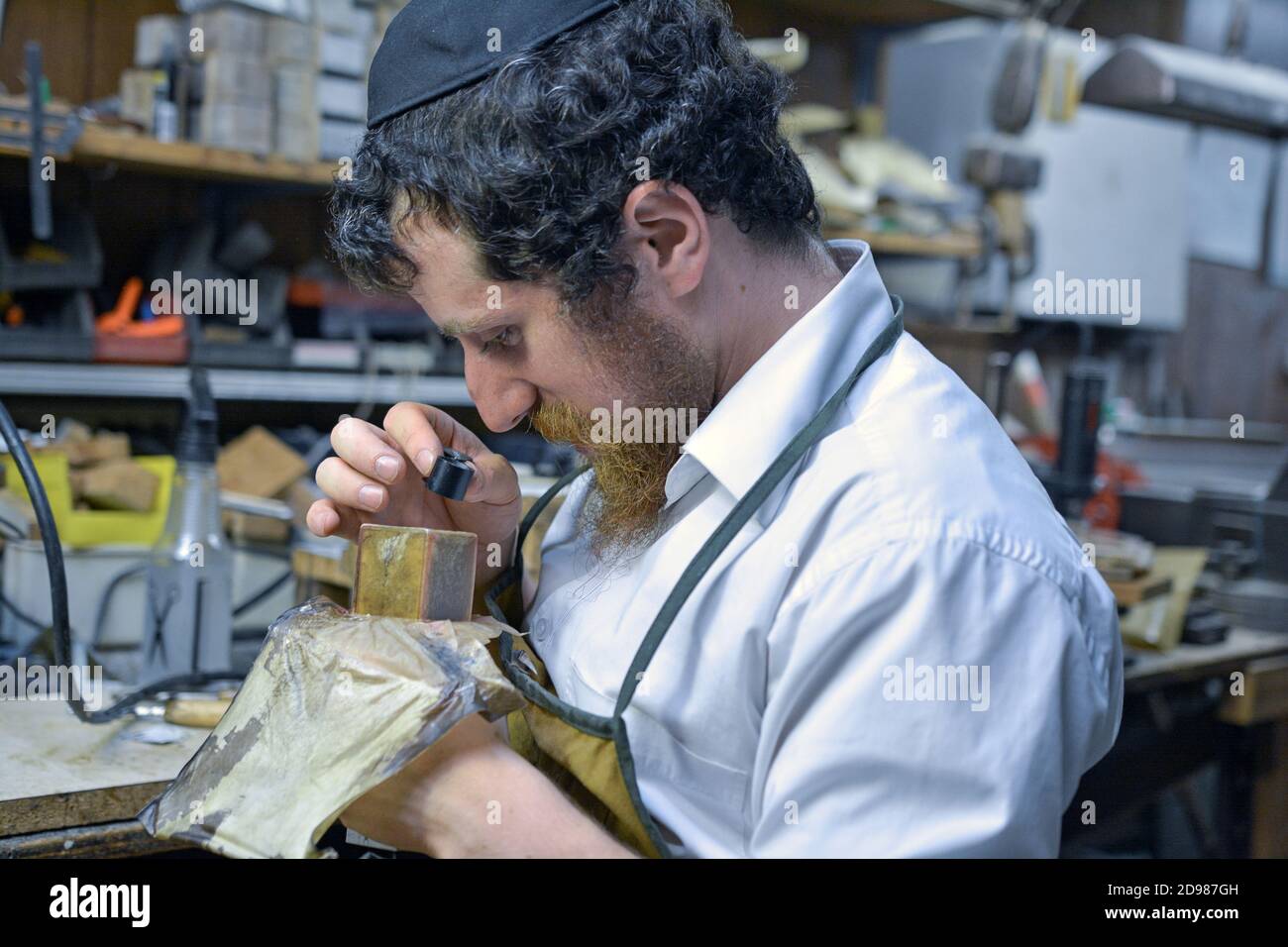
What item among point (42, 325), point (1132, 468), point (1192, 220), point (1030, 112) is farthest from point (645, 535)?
point (1192, 220)

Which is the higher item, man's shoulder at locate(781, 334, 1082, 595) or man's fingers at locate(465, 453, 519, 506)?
man's shoulder at locate(781, 334, 1082, 595)

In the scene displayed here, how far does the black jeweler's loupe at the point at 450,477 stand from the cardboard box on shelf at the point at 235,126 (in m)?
1.37

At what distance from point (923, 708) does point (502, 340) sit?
0.49 metres

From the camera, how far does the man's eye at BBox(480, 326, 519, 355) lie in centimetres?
108

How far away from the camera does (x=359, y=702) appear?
917 mm

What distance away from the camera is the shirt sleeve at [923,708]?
87 centimetres

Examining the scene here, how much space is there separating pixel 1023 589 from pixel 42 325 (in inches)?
74.7

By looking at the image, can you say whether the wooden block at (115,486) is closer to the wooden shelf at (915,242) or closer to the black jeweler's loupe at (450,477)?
the black jeweler's loupe at (450,477)

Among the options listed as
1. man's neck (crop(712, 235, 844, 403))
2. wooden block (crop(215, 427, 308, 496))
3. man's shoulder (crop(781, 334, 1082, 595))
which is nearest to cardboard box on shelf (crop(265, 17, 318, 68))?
wooden block (crop(215, 427, 308, 496))

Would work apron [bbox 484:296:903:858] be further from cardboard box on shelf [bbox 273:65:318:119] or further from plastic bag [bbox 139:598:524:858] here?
cardboard box on shelf [bbox 273:65:318:119]

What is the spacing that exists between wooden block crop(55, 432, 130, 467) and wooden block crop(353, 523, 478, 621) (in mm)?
1081

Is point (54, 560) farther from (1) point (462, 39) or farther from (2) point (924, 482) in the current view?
(2) point (924, 482)
